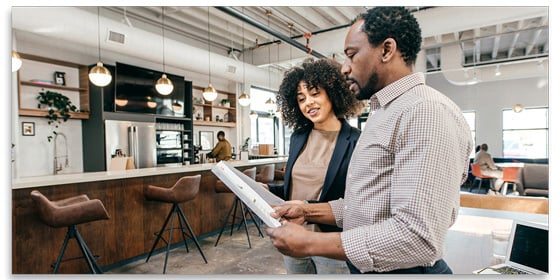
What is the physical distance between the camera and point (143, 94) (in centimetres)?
568

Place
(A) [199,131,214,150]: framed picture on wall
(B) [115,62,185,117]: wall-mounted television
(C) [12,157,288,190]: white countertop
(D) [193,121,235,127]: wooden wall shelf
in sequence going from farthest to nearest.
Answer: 1. (A) [199,131,214,150]: framed picture on wall
2. (D) [193,121,235,127]: wooden wall shelf
3. (B) [115,62,185,117]: wall-mounted television
4. (C) [12,157,288,190]: white countertop

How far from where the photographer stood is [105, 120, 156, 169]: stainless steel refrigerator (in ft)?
16.6

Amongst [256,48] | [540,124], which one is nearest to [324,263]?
[540,124]

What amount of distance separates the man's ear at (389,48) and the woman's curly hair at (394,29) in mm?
11

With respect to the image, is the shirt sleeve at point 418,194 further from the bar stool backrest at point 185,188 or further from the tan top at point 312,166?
the bar stool backrest at point 185,188

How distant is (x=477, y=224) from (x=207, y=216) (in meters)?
3.04

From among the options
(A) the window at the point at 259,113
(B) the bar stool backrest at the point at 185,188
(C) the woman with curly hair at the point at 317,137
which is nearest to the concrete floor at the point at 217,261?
A: (B) the bar stool backrest at the point at 185,188

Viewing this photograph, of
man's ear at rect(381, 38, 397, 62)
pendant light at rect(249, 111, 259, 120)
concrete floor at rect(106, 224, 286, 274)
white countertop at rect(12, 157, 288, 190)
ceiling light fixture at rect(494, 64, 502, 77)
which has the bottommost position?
concrete floor at rect(106, 224, 286, 274)

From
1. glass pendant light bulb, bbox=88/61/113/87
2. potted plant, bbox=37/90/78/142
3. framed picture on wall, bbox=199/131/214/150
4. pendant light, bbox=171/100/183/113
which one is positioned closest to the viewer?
glass pendant light bulb, bbox=88/61/113/87

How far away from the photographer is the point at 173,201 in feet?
10.1

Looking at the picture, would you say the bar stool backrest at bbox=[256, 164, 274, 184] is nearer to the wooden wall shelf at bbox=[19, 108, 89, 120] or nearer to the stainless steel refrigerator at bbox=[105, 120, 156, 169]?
the stainless steel refrigerator at bbox=[105, 120, 156, 169]

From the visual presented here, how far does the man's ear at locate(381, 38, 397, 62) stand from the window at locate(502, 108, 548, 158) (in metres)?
1.38

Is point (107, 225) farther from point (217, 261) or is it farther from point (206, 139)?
point (206, 139)

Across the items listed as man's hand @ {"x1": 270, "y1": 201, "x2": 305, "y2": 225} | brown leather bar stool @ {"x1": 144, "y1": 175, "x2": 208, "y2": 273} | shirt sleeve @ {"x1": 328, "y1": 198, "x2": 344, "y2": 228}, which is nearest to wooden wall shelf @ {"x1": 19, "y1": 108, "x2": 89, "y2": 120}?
brown leather bar stool @ {"x1": 144, "y1": 175, "x2": 208, "y2": 273}
